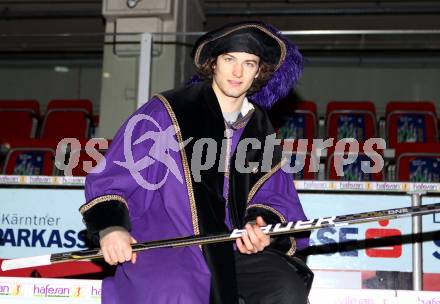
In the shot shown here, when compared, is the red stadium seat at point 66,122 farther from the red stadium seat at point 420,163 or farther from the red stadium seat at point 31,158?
the red stadium seat at point 420,163

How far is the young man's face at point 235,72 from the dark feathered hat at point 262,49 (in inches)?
0.7

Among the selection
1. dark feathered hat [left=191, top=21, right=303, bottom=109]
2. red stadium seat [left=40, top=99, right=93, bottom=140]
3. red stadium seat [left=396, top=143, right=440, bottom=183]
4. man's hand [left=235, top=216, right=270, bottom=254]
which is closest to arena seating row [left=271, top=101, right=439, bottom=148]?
red stadium seat [left=396, top=143, right=440, bottom=183]

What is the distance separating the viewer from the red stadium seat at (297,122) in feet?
17.9

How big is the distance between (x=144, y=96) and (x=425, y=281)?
158cm

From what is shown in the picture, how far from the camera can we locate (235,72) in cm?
192

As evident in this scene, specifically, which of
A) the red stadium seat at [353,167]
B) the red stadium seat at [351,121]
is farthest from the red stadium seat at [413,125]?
the red stadium seat at [353,167]

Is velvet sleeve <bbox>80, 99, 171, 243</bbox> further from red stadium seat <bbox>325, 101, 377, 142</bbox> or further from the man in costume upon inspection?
red stadium seat <bbox>325, 101, 377, 142</bbox>

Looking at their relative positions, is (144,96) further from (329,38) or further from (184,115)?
(329,38)

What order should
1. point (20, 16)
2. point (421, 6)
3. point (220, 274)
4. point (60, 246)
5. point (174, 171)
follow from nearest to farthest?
point (220, 274) < point (174, 171) < point (60, 246) < point (421, 6) < point (20, 16)

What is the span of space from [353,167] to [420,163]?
44 centimetres

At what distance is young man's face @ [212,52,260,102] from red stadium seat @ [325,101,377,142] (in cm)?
353

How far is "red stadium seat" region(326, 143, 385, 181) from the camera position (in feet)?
14.2

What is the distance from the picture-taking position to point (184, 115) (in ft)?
6.12

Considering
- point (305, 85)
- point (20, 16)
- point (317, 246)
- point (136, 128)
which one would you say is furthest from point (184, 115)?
point (20, 16)
